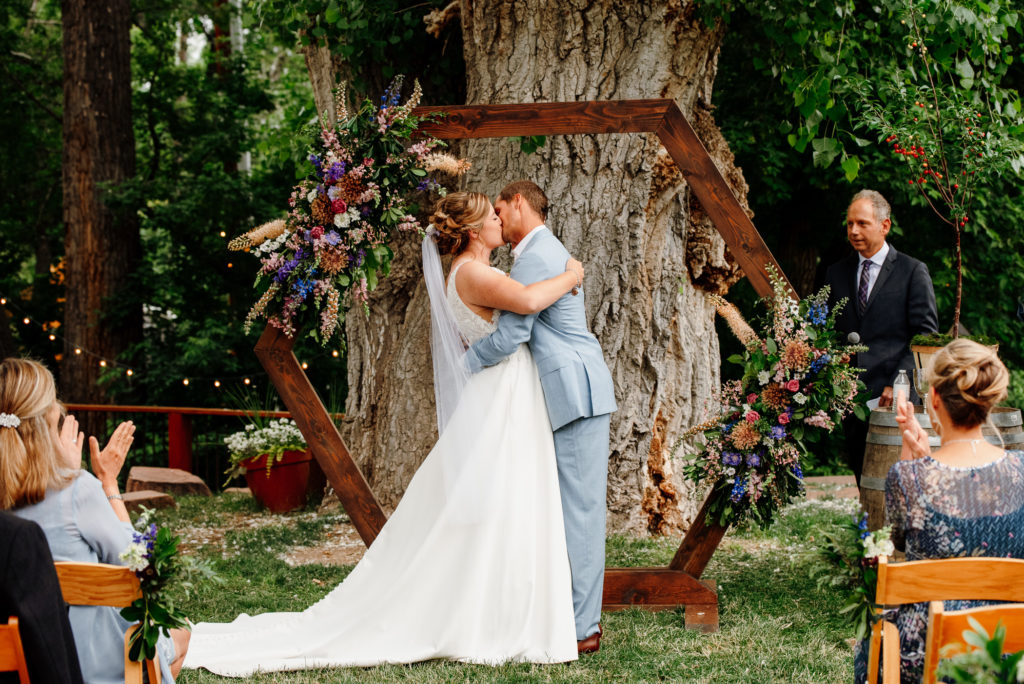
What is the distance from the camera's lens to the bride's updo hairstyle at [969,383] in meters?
2.57

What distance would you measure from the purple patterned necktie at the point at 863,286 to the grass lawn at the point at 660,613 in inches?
49.4

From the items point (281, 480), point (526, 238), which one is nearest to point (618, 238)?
point (526, 238)

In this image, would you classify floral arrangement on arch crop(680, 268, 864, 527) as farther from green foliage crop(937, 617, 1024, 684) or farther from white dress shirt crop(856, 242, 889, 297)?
green foliage crop(937, 617, 1024, 684)

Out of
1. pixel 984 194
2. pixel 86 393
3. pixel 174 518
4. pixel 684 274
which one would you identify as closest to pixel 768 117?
pixel 984 194

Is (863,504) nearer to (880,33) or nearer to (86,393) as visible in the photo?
(880,33)

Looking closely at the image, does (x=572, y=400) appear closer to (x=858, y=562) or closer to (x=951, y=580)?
(x=858, y=562)

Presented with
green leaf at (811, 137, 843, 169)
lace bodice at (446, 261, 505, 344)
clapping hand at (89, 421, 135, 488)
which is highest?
green leaf at (811, 137, 843, 169)

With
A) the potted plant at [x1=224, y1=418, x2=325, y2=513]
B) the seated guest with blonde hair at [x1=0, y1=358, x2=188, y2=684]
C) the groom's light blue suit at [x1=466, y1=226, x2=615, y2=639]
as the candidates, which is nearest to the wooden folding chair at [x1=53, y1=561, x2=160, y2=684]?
the seated guest with blonde hair at [x1=0, y1=358, x2=188, y2=684]

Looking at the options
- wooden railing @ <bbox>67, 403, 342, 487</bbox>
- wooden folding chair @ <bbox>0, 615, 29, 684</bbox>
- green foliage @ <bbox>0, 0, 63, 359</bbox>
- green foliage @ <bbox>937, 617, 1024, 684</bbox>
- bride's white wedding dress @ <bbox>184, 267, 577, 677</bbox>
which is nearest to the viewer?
green foliage @ <bbox>937, 617, 1024, 684</bbox>

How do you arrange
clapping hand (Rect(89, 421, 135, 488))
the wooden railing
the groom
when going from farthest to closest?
the wooden railing → the groom → clapping hand (Rect(89, 421, 135, 488))

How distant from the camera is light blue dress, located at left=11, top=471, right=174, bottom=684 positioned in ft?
8.67

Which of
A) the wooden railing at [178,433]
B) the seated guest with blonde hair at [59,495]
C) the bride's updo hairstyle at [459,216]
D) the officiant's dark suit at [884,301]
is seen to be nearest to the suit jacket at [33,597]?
the seated guest with blonde hair at [59,495]

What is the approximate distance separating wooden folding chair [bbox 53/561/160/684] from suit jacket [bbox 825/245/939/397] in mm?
3530

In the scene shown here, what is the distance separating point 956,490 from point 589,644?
1899 mm
